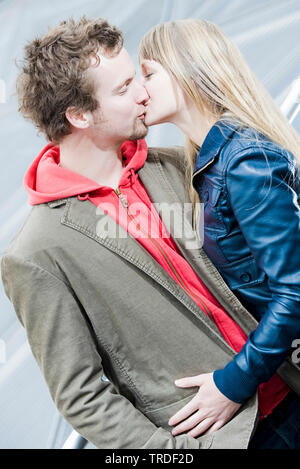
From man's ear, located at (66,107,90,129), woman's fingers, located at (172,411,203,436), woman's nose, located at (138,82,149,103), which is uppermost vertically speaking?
man's ear, located at (66,107,90,129)

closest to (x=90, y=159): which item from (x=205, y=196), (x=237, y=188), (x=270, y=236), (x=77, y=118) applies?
(x=77, y=118)

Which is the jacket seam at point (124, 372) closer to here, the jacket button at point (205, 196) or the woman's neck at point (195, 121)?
the jacket button at point (205, 196)

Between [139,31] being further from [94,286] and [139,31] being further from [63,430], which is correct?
[63,430]

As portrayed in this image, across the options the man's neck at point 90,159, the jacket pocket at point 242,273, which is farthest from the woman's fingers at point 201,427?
the man's neck at point 90,159

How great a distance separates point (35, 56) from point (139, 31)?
0.85 m

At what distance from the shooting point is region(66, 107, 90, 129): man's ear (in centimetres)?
137

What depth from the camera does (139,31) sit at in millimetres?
2084

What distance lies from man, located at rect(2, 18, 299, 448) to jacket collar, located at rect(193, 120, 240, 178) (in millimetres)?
209

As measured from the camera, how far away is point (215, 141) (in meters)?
1.24

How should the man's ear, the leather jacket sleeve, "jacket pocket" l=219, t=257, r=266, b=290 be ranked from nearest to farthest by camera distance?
the leather jacket sleeve → "jacket pocket" l=219, t=257, r=266, b=290 → the man's ear

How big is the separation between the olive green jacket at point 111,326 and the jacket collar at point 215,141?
246 mm

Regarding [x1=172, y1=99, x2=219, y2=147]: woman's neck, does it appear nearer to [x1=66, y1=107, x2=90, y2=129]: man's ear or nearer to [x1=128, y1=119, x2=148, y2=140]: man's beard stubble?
[x1=128, y1=119, x2=148, y2=140]: man's beard stubble

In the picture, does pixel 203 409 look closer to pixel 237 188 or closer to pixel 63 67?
pixel 237 188

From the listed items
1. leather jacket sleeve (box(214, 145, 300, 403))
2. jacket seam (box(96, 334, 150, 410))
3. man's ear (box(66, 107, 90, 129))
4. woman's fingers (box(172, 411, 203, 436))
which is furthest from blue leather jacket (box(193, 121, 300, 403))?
man's ear (box(66, 107, 90, 129))
